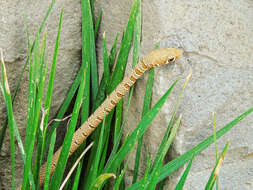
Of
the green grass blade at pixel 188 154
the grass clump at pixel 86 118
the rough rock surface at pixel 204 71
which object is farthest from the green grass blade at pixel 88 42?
the green grass blade at pixel 188 154

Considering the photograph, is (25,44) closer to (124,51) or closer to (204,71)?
(124,51)

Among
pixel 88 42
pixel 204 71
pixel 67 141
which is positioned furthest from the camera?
pixel 88 42

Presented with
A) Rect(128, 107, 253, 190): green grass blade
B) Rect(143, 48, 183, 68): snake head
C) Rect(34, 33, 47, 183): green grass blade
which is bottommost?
Rect(128, 107, 253, 190): green grass blade

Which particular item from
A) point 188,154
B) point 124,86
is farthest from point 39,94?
point 188,154

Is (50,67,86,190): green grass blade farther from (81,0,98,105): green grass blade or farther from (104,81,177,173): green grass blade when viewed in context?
(81,0,98,105): green grass blade

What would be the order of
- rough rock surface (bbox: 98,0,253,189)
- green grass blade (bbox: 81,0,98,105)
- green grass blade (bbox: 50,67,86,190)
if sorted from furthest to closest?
1. green grass blade (bbox: 81,0,98,105)
2. rough rock surface (bbox: 98,0,253,189)
3. green grass blade (bbox: 50,67,86,190)

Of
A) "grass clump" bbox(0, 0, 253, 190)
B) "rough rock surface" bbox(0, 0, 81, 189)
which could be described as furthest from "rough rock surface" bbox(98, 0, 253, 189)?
"rough rock surface" bbox(0, 0, 81, 189)
